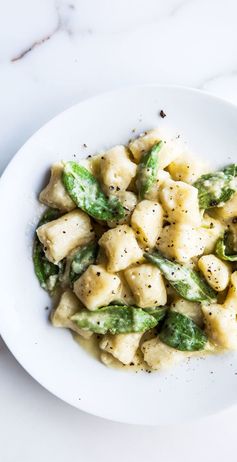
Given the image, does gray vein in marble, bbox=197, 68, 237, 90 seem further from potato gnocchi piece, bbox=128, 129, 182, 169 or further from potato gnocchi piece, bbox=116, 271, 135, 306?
potato gnocchi piece, bbox=116, 271, 135, 306

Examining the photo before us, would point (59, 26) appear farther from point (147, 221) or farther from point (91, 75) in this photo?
point (147, 221)

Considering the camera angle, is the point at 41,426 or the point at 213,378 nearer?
the point at 213,378

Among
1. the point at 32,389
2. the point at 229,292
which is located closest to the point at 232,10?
the point at 229,292

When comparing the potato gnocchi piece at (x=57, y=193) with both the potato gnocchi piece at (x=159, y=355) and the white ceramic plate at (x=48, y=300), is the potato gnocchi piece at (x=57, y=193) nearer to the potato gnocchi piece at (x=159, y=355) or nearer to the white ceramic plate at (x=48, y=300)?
the white ceramic plate at (x=48, y=300)

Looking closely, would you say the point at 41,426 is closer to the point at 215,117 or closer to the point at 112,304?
the point at 112,304

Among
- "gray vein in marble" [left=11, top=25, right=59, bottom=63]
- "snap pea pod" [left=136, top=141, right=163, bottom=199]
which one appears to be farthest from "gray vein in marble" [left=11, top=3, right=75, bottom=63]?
"snap pea pod" [left=136, top=141, right=163, bottom=199]

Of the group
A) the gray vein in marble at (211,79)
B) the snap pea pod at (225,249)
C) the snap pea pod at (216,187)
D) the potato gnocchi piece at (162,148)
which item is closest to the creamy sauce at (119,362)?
the snap pea pod at (225,249)
